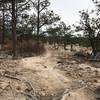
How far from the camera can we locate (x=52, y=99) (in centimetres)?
946

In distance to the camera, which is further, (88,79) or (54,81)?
(88,79)

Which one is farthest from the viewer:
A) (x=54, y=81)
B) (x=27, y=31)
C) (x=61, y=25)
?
(x=61, y=25)

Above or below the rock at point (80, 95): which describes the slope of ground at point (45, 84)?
above

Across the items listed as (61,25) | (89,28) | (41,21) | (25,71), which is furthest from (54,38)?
(25,71)

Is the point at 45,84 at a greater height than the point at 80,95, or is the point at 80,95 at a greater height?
the point at 45,84

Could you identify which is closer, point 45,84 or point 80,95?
point 80,95

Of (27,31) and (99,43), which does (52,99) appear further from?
(27,31)

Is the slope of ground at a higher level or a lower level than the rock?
higher

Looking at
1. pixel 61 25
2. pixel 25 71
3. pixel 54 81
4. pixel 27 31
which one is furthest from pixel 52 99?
pixel 61 25

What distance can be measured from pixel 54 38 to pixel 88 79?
31.6m

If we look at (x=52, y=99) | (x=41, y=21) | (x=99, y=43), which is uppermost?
(x=41, y=21)

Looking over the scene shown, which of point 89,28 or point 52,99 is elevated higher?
point 89,28

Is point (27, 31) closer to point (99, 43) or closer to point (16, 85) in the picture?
point (99, 43)

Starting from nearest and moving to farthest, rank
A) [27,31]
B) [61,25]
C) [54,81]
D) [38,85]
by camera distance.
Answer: [38,85], [54,81], [27,31], [61,25]
